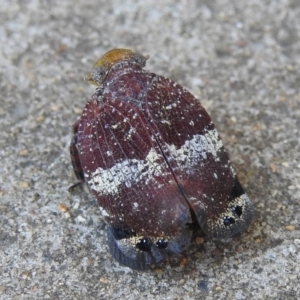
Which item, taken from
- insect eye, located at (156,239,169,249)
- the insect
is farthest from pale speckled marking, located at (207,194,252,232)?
insect eye, located at (156,239,169,249)

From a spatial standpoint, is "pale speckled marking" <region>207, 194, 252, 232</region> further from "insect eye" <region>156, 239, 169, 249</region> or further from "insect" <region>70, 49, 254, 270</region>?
"insect eye" <region>156, 239, 169, 249</region>

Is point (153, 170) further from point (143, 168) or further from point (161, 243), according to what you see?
point (161, 243)

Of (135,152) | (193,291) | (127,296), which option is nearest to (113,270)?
(127,296)

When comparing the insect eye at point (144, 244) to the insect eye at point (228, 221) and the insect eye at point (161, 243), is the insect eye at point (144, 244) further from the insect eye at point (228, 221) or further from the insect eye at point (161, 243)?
the insect eye at point (228, 221)

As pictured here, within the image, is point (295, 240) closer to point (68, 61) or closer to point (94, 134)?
point (94, 134)

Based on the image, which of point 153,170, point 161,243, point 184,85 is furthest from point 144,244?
point 184,85

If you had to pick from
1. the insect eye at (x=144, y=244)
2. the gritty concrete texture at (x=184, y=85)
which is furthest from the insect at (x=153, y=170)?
the gritty concrete texture at (x=184, y=85)
